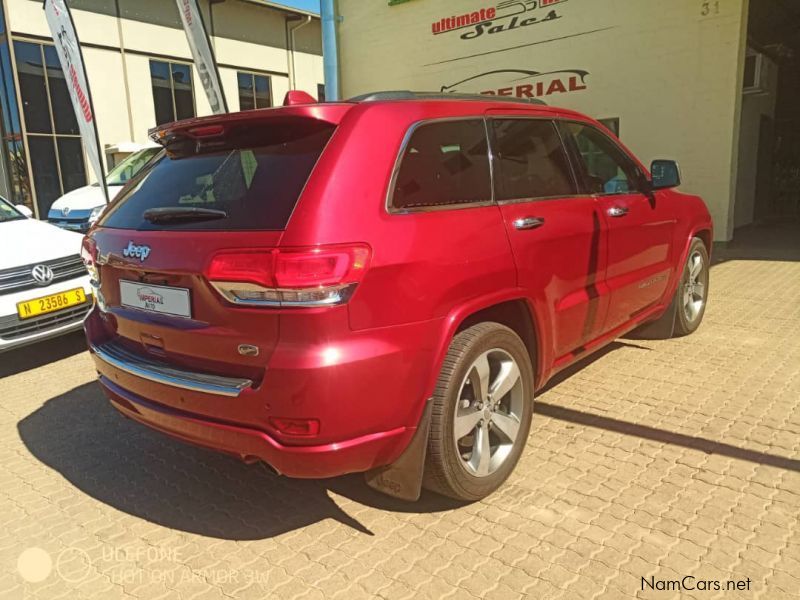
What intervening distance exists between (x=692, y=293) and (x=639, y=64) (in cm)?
621

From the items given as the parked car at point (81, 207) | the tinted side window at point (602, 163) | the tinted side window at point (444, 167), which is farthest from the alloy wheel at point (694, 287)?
the parked car at point (81, 207)

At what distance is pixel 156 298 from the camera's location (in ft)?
8.57

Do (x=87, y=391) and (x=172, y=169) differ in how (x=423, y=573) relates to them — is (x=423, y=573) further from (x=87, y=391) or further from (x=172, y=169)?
(x=87, y=391)

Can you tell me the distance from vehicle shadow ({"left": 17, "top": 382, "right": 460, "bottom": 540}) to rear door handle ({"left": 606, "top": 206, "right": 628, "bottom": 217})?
2.02 meters

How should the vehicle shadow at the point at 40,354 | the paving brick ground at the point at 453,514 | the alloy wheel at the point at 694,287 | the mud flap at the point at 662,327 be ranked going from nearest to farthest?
the paving brick ground at the point at 453,514
the mud flap at the point at 662,327
the alloy wheel at the point at 694,287
the vehicle shadow at the point at 40,354

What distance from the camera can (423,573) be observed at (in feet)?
7.95

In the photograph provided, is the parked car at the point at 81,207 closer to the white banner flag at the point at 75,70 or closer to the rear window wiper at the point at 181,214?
the white banner flag at the point at 75,70

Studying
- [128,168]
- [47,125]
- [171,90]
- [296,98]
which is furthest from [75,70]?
[171,90]

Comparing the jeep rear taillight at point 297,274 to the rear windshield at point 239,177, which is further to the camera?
the rear windshield at point 239,177

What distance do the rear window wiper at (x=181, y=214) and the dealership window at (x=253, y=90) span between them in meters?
20.1

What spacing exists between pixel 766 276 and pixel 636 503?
20.1 feet

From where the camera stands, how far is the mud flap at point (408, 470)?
2490 millimetres

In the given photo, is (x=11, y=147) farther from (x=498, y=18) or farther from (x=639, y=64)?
(x=639, y=64)

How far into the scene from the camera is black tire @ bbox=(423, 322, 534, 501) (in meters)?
2.56
